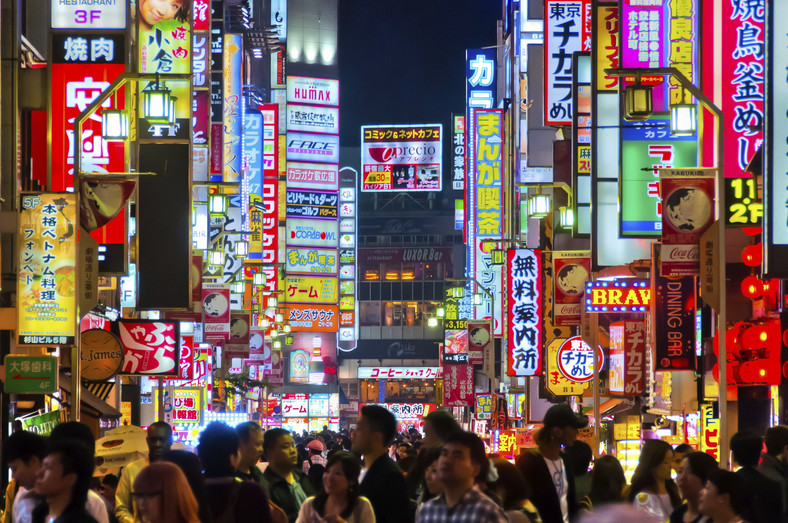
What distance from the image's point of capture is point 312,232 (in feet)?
209

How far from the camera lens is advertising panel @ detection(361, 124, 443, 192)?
275 feet

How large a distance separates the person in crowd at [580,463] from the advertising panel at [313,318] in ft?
178

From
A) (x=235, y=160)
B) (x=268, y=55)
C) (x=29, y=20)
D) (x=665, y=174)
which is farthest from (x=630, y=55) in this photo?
(x=268, y=55)

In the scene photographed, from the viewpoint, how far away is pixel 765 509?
6.55 metres

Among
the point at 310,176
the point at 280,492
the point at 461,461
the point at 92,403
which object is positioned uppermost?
the point at 310,176

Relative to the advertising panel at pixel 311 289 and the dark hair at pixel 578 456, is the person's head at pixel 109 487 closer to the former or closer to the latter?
the dark hair at pixel 578 456

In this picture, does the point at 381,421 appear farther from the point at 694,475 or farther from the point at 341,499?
the point at 694,475

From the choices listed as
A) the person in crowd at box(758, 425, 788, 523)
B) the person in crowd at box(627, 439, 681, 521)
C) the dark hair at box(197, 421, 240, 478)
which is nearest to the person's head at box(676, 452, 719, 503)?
the person in crowd at box(627, 439, 681, 521)

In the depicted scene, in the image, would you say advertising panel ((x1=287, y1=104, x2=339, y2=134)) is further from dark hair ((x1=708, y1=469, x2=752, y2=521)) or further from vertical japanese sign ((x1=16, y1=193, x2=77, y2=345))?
dark hair ((x1=708, y1=469, x2=752, y2=521))

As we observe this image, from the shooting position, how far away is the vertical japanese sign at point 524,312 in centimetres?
3016

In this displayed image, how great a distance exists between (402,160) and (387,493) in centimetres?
7729

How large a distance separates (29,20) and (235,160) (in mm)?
17796

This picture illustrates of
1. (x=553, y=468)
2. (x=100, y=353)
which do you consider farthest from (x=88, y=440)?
(x=100, y=353)

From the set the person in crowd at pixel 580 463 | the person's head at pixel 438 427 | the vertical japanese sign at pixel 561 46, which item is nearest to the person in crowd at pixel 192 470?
the person's head at pixel 438 427
